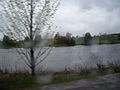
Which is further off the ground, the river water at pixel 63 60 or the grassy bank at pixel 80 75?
the grassy bank at pixel 80 75

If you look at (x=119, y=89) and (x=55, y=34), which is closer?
(x=119, y=89)

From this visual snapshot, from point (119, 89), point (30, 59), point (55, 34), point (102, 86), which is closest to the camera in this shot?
point (119, 89)

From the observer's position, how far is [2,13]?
24.9 feet

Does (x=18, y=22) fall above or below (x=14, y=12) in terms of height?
below

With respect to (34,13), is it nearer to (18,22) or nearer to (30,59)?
(18,22)

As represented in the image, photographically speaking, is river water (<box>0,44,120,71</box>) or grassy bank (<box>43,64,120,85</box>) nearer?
grassy bank (<box>43,64,120,85</box>)

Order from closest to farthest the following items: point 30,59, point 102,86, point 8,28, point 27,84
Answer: point 102,86, point 27,84, point 8,28, point 30,59

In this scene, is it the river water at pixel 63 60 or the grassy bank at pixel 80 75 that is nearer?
the grassy bank at pixel 80 75

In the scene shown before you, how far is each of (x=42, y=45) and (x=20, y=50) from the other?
4.09 feet

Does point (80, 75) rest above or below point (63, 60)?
above

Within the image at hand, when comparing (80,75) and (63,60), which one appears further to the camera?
(63,60)

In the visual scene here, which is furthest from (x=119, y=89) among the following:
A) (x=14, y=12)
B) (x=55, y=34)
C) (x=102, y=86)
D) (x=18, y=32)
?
(x=14, y=12)

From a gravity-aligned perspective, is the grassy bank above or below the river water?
above

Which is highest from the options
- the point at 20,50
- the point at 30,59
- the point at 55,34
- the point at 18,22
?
the point at 18,22
